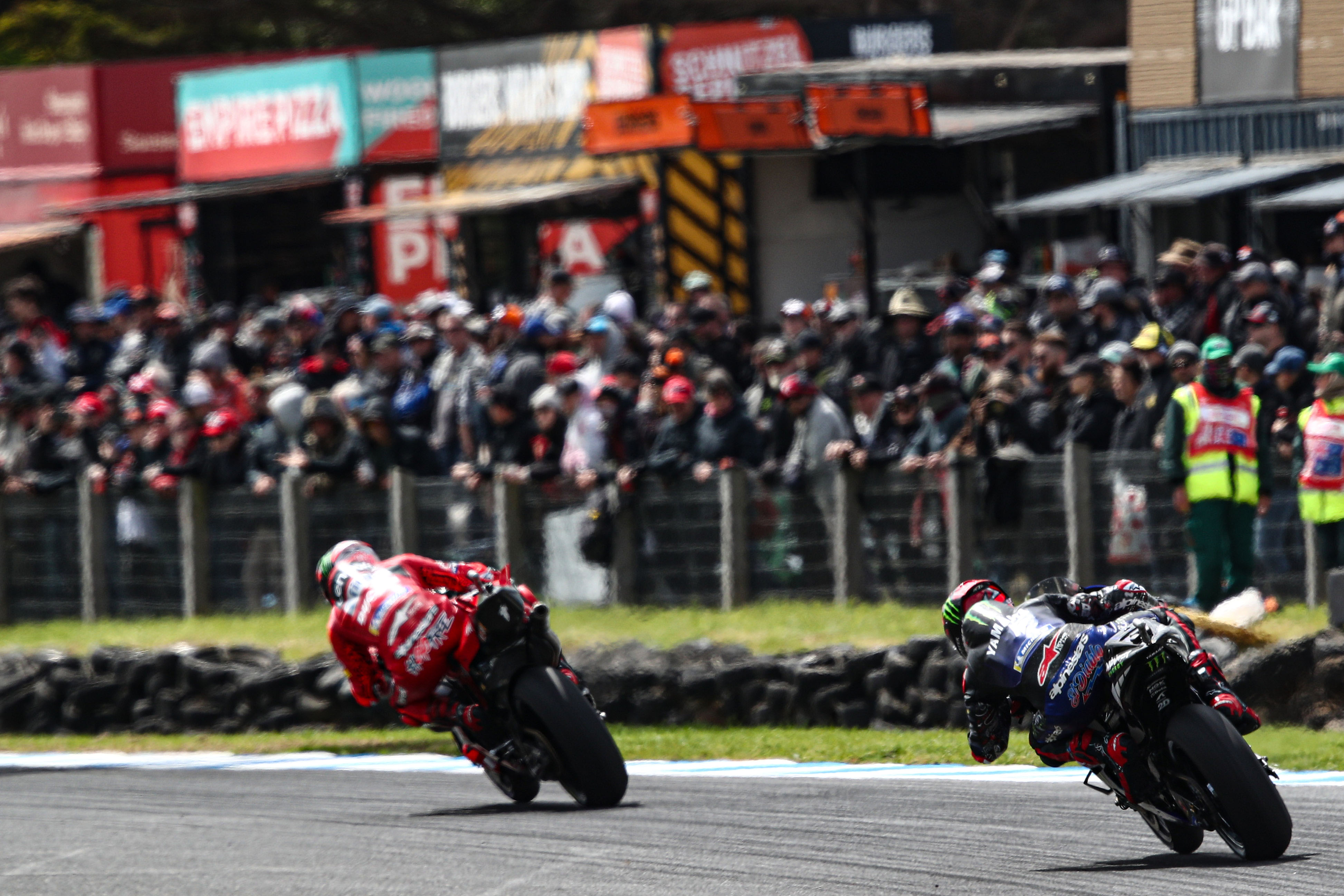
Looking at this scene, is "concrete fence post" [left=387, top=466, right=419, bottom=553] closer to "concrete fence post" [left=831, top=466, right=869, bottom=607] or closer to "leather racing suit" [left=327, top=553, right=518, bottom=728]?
"concrete fence post" [left=831, top=466, right=869, bottom=607]

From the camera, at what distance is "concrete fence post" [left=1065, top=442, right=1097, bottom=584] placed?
39.9 ft

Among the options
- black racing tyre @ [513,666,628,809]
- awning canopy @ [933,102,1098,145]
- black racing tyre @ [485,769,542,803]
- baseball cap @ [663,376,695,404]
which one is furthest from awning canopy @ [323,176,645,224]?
black racing tyre @ [513,666,628,809]

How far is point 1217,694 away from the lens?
23.0 feet

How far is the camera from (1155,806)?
23.7 ft

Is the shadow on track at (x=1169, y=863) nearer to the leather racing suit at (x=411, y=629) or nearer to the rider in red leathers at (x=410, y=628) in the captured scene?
the rider in red leathers at (x=410, y=628)

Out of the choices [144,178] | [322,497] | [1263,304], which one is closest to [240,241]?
[144,178]

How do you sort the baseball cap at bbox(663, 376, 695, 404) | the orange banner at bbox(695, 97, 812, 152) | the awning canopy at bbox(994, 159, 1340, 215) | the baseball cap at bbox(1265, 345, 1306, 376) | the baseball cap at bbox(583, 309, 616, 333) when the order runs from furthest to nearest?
the orange banner at bbox(695, 97, 812, 152), the awning canopy at bbox(994, 159, 1340, 215), the baseball cap at bbox(583, 309, 616, 333), the baseball cap at bbox(663, 376, 695, 404), the baseball cap at bbox(1265, 345, 1306, 376)

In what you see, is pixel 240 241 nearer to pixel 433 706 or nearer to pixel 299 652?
pixel 299 652

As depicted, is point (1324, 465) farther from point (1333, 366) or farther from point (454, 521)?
point (454, 521)

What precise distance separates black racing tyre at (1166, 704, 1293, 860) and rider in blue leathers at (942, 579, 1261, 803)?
13 cm

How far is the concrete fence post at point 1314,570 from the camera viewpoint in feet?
37.8

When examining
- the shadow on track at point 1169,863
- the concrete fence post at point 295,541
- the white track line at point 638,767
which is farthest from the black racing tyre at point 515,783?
the concrete fence post at point 295,541

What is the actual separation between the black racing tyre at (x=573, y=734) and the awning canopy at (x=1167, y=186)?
932 centimetres

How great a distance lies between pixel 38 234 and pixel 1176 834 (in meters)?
23.4
